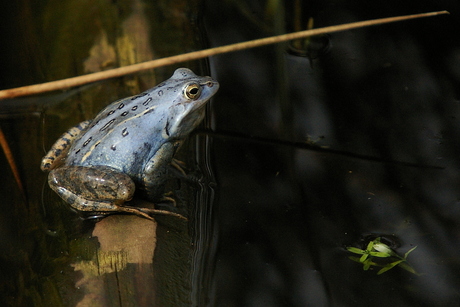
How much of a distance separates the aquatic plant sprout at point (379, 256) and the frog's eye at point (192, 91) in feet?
5.46

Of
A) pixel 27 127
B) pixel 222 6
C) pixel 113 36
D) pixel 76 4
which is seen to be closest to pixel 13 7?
Answer: pixel 76 4

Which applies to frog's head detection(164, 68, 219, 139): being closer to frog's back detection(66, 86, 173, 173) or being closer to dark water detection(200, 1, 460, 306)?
frog's back detection(66, 86, 173, 173)

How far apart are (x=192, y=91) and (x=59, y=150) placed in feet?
3.86

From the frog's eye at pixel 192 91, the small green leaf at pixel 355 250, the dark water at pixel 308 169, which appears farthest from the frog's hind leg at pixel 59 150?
the small green leaf at pixel 355 250

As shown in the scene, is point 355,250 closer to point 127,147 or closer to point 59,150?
point 127,147

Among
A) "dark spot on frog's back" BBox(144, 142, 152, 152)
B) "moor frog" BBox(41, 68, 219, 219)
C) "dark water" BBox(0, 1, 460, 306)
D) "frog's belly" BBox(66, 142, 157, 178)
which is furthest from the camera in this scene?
"dark spot on frog's back" BBox(144, 142, 152, 152)

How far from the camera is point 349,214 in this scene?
3.70 meters

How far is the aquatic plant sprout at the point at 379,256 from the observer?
329 cm

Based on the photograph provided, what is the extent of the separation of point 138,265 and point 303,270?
118 cm

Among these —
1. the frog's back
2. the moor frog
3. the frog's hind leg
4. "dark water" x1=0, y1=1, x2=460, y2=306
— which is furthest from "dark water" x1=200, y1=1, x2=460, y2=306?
the frog's hind leg

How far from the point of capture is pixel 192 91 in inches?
139

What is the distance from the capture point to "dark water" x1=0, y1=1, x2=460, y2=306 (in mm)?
3211

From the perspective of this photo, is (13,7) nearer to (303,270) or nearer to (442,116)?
(303,270)

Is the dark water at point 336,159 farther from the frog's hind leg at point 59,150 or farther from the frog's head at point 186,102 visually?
the frog's hind leg at point 59,150
